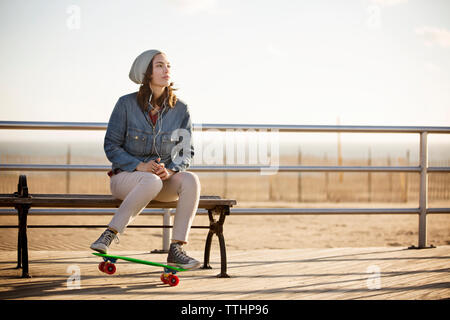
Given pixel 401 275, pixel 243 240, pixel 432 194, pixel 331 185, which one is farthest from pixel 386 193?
pixel 401 275

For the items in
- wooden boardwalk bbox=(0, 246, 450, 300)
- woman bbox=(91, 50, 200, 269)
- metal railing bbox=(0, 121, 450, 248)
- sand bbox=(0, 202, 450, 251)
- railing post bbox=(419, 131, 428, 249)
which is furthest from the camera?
sand bbox=(0, 202, 450, 251)

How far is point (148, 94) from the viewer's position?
10.5 feet

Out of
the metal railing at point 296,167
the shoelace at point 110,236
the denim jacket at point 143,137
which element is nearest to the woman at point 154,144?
the denim jacket at point 143,137

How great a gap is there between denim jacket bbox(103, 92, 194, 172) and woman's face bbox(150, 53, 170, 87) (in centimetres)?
16

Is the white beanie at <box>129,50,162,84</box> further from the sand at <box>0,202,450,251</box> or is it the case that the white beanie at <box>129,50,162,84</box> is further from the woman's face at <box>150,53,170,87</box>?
the sand at <box>0,202,450,251</box>

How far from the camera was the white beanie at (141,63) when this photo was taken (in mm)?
3164

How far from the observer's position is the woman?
295cm


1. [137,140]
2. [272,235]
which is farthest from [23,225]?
[272,235]

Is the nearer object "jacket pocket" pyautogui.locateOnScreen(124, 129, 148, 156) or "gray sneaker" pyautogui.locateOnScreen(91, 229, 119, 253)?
"gray sneaker" pyautogui.locateOnScreen(91, 229, 119, 253)

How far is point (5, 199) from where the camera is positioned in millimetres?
3053

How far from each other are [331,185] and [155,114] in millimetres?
21867

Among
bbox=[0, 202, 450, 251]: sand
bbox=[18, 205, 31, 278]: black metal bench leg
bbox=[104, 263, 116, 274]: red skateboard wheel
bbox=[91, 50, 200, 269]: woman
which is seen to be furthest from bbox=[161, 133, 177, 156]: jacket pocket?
bbox=[0, 202, 450, 251]: sand

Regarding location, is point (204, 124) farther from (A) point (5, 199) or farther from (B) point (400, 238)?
(B) point (400, 238)

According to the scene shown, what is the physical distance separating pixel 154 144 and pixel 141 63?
0.47 m
